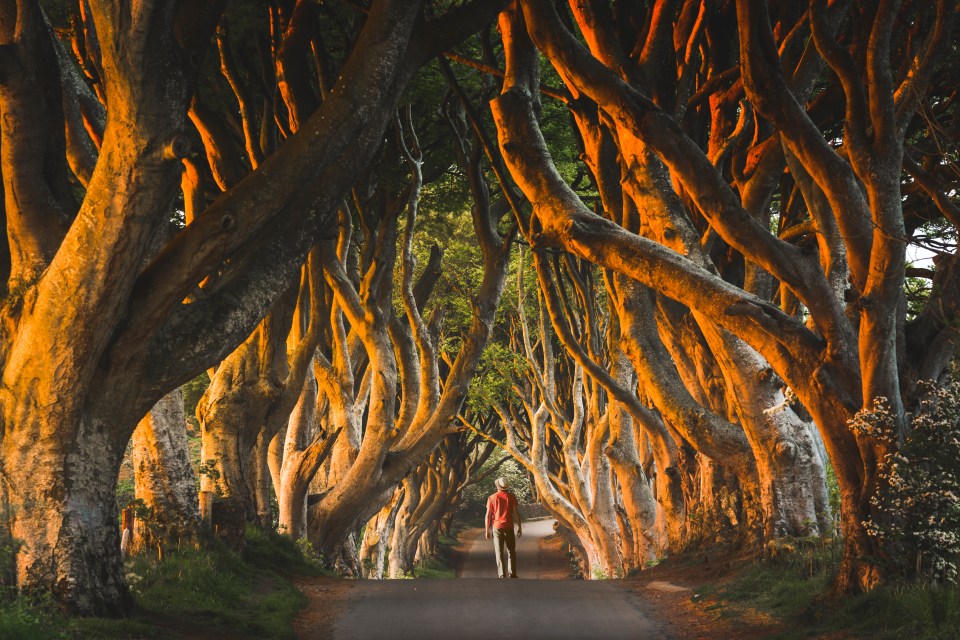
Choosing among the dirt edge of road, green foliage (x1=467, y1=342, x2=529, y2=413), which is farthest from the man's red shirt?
green foliage (x1=467, y1=342, x2=529, y2=413)

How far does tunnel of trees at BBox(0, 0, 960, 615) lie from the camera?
21.1 ft

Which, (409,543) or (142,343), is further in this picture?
(409,543)

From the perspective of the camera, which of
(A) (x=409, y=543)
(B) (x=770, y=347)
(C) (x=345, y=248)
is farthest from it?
(A) (x=409, y=543)

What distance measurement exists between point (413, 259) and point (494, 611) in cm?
745

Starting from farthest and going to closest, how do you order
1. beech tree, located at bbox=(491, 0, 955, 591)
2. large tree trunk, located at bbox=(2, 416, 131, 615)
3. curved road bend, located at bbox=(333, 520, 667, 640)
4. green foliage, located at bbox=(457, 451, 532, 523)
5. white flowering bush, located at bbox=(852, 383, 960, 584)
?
green foliage, located at bbox=(457, 451, 532, 523), curved road bend, located at bbox=(333, 520, 667, 640), beech tree, located at bbox=(491, 0, 955, 591), white flowering bush, located at bbox=(852, 383, 960, 584), large tree trunk, located at bbox=(2, 416, 131, 615)

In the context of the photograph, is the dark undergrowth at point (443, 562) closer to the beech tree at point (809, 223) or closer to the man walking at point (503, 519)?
the man walking at point (503, 519)

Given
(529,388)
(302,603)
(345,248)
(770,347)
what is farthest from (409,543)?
(770,347)

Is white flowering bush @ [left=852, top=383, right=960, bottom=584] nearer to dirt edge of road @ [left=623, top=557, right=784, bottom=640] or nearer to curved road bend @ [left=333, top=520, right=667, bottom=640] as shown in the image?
dirt edge of road @ [left=623, top=557, right=784, bottom=640]

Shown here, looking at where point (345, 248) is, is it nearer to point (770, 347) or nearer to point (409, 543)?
point (770, 347)

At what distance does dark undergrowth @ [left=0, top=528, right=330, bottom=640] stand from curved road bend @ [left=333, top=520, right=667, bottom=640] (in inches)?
31.6

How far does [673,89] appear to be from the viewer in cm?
1266

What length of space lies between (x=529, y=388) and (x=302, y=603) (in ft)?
48.6

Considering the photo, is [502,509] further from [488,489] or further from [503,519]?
[488,489]

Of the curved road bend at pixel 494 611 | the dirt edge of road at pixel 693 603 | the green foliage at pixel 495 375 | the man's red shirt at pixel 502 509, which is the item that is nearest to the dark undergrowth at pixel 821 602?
the dirt edge of road at pixel 693 603
